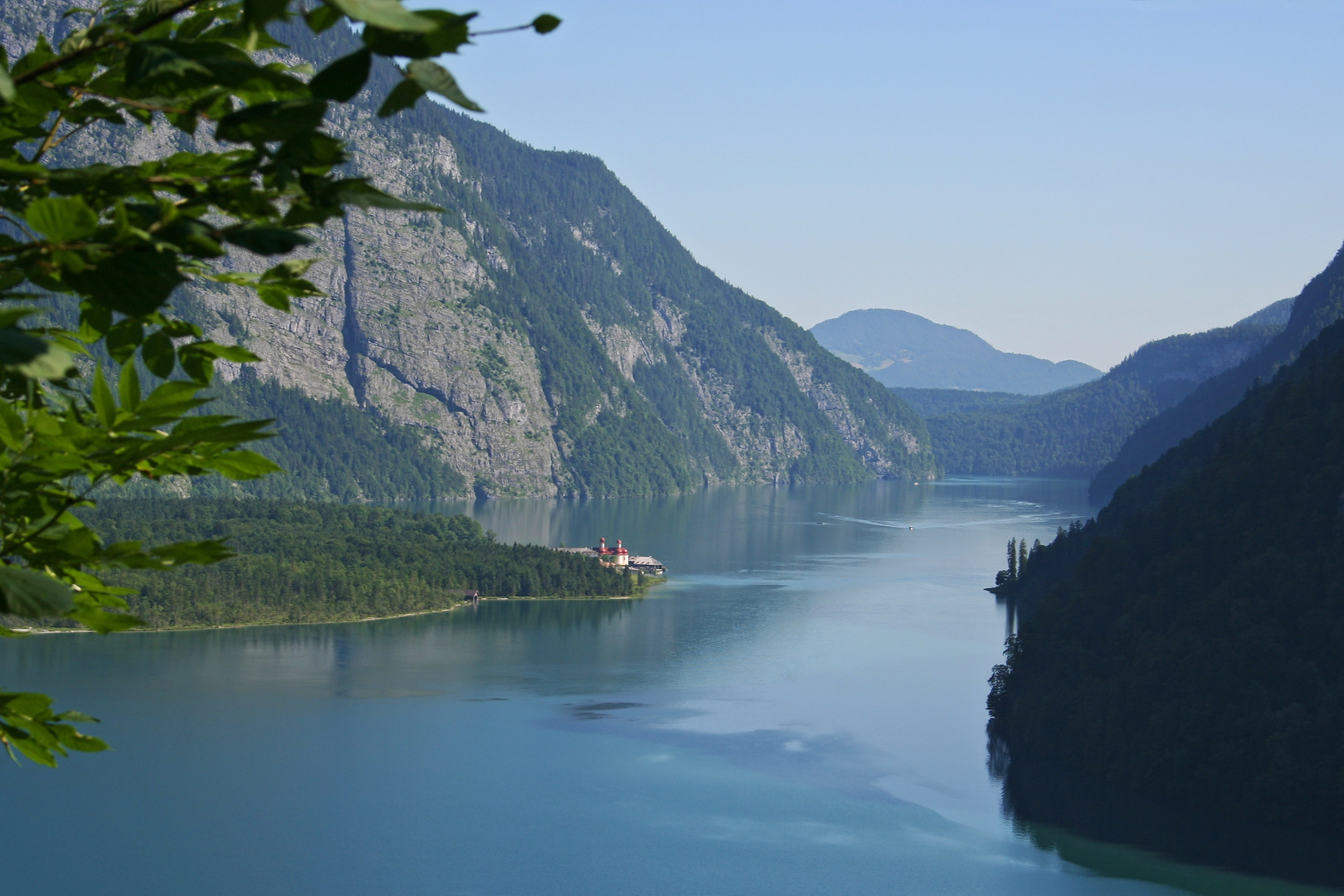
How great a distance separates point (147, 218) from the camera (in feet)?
5.88

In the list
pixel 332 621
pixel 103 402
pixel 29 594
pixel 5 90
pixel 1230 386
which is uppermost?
pixel 1230 386

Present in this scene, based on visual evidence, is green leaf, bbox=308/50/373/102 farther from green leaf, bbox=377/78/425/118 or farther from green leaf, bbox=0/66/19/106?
green leaf, bbox=0/66/19/106

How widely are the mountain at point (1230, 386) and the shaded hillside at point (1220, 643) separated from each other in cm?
6518

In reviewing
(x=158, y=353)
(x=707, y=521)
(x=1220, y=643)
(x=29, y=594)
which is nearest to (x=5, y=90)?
(x=29, y=594)

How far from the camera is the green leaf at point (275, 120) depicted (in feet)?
5.73

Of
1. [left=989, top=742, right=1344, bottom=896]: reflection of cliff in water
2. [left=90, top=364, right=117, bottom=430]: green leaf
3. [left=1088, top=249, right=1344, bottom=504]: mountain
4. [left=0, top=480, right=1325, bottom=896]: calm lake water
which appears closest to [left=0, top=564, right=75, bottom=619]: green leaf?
[left=90, top=364, right=117, bottom=430]: green leaf

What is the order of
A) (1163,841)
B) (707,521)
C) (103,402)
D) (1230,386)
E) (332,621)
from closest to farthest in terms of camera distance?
(103,402)
(1163,841)
(332,621)
(707,521)
(1230,386)

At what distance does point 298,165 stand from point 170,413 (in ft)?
1.81

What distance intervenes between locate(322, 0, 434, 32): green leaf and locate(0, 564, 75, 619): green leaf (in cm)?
81

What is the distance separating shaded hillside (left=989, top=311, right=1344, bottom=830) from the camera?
3753 centimetres

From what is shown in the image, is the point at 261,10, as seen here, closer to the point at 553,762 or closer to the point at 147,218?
the point at 147,218

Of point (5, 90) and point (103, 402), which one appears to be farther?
point (103, 402)

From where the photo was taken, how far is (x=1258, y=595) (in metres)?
43.1

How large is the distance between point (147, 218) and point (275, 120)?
0.22 meters
